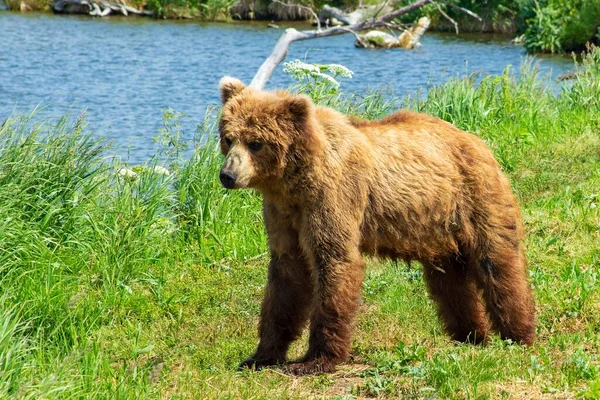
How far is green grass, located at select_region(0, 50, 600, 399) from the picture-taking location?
4988mm

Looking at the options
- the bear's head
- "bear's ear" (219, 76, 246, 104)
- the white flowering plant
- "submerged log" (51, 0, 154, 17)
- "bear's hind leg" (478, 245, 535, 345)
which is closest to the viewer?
the bear's head

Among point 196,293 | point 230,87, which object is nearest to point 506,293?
point 230,87

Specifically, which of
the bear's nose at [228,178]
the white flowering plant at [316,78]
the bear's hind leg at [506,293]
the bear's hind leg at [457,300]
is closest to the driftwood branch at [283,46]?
the white flowering plant at [316,78]

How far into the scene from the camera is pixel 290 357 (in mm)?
6043

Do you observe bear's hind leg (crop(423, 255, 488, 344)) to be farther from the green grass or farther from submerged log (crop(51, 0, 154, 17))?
submerged log (crop(51, 0, 154, 17))

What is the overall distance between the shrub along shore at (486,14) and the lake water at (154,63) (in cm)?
102

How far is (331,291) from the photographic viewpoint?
5.22 metres

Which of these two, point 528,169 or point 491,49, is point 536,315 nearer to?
point 528,169

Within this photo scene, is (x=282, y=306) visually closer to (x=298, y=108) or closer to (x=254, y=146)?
(x=254, y=146)

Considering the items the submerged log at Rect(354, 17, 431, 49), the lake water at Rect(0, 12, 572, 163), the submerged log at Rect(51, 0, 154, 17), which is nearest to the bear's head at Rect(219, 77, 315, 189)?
the lake water at Rect(0, 12, 572, 163)

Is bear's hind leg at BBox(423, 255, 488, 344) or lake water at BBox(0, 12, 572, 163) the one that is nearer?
bear's hind leg at BBox(423, 255, 488, 344)

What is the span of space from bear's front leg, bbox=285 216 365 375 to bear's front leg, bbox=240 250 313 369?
0.21 metres

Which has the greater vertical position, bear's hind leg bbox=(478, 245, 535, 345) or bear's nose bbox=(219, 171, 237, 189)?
bear's nose bbox=(219, 171, 237, 189)

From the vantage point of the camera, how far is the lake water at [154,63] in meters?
17.5
